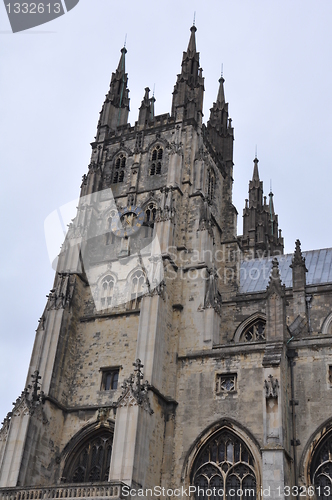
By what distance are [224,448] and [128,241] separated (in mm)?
13204

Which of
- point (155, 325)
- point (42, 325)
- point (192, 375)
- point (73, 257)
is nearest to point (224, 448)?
point (192, 375)

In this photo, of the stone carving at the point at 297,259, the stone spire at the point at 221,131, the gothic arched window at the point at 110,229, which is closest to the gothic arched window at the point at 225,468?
the stone carving at the point at 297,259

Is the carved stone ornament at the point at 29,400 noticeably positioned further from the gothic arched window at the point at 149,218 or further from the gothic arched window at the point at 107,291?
the gothic arched window at the point at 149,218

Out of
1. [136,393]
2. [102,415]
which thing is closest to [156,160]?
[102,415]

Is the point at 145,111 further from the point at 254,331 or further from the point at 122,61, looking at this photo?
the point at 254,331

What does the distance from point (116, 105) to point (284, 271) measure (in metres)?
16.5

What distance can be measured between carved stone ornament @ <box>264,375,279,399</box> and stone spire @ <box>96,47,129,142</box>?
22062 mm

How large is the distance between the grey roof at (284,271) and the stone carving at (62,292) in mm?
10593

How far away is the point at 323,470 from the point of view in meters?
24.0

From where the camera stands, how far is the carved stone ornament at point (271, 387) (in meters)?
24.4

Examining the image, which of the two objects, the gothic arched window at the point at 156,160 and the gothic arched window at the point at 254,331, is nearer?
the gothic arched window at the point at 254,331

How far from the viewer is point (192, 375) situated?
28312mm

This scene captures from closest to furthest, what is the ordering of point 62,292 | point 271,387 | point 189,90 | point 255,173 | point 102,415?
point 271,387, point 102,415, point 62,292, point 189,90, point 255,173

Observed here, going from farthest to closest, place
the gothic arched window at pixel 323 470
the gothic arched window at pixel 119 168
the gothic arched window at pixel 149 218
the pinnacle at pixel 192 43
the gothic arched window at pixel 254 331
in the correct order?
the pinnacle at pixel 192 43, the gothic arched window at pixel 119 168, the gothic arched window at pixel 149 218, the gothic arched window at pixel 254 331, the gothic arched window at pixel 323 470
